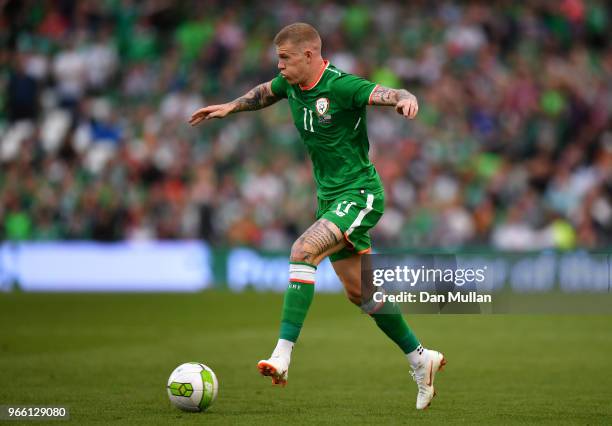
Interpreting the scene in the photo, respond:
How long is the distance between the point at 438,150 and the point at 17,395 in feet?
46.1

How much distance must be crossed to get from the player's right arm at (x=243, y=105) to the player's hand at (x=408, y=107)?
1.53m

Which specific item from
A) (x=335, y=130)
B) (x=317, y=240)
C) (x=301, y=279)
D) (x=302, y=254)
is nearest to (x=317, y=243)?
(x=317, y=240)

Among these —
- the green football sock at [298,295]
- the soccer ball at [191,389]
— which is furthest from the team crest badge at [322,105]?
the soccer ball at [191,389]

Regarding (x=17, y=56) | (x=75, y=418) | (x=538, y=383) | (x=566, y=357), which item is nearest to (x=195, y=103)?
(x=17, y=56)

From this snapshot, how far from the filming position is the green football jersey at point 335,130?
7949mm

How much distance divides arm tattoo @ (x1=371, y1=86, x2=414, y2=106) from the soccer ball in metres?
2.24

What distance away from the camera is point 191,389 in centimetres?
757

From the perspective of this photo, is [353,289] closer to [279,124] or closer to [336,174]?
[336,174]

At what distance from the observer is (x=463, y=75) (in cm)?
2269

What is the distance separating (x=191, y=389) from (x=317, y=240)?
135 centimetres

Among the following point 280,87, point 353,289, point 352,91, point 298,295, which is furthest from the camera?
point 280,87

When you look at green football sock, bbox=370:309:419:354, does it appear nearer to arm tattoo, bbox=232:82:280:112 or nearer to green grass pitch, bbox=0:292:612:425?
green grass pitch, bbox=0:292:612:425

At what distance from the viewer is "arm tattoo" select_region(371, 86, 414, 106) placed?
7402mm

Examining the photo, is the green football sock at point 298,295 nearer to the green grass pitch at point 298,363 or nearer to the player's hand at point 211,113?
the green grass pitch at point 298,363
